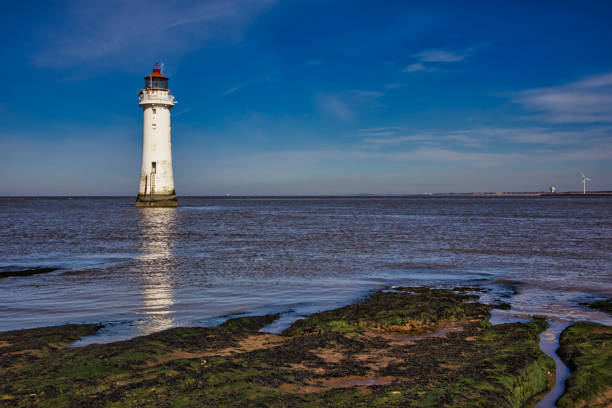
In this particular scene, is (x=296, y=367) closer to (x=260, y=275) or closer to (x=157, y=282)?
(x=157, y=282)

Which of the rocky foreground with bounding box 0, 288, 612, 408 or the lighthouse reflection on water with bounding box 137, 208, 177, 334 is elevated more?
the rocky foreground with bounding box 0, 288, 612, 408

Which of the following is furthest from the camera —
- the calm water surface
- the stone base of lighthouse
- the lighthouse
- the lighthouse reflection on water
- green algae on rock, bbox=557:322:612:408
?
the stone base of lighthouse

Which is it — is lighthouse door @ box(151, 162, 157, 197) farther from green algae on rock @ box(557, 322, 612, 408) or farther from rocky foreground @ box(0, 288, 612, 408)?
green algae on rock @ box(557, 322, 612, 408)

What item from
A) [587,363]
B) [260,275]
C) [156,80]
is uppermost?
[156,80]

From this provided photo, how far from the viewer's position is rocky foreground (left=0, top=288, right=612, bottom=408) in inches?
174

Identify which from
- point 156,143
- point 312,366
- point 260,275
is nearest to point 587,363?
point 312,366

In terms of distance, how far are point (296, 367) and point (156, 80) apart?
52419 mm

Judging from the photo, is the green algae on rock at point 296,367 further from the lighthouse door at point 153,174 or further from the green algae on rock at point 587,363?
the lighthouse door at point 153,174

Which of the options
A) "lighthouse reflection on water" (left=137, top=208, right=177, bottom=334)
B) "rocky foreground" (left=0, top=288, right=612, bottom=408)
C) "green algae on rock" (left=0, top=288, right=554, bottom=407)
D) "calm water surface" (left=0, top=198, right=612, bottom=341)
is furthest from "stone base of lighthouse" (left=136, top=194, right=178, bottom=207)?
"green algae on rock" (left=0, top=288, right=554, bottom=407)

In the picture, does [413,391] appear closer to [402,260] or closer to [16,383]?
[16,383]

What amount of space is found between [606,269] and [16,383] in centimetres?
1602

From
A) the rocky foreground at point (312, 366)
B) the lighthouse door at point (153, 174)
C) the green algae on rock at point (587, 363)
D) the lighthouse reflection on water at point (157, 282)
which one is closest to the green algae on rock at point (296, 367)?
the rocky foreground at point (312, 366)

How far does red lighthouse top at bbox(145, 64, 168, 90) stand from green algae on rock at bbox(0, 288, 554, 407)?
49.4 m

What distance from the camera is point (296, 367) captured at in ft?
17.6
